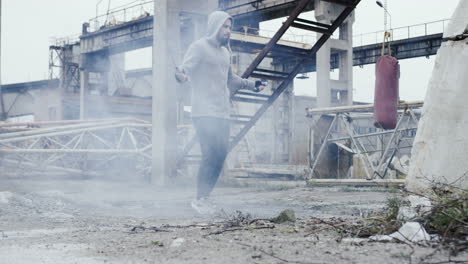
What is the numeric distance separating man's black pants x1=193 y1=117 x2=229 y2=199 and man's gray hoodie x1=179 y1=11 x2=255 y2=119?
9 cm

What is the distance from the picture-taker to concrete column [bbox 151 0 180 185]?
405 inches

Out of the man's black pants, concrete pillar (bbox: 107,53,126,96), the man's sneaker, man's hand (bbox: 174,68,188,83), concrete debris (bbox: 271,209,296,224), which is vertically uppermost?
concrete pillar (bbox: 107,53,126,96)

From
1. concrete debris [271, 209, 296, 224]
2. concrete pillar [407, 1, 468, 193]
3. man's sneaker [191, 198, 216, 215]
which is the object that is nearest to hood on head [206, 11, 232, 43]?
man's sneaker [191, 198, 216, 215]

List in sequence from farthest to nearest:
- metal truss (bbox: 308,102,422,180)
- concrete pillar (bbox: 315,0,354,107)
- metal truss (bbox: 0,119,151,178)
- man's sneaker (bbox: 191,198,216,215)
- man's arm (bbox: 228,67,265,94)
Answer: concrete pillar (bbox: 315,0,354,107) < metal truss (bbox: 0,119,151,178) < metal truss (bbox: 308,102,422,180) < man's arm (bbox: 228,67,265,94) < man's sneaker (bbox: 191,198,216,215)

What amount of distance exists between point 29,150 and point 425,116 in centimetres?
941

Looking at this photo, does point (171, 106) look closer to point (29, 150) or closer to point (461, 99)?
point (29, 150)

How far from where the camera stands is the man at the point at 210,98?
5516 mm

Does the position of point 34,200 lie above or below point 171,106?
below

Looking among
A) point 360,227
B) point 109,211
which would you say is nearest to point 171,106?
point 109,211

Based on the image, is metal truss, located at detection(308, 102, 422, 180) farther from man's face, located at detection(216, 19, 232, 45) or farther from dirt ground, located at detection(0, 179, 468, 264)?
man's face, located at detection(216, 19, 232, 45)

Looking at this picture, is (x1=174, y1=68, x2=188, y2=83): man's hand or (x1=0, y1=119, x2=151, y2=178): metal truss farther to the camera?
(x1=0, y1=119, x2=151, y2=178): metal truss

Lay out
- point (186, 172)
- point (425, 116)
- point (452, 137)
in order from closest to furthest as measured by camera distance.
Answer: point (452, 137), point (425, 116), point (186, 172)

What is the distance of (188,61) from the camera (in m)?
5.61

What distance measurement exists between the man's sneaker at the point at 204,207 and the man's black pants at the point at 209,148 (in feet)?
0.22
